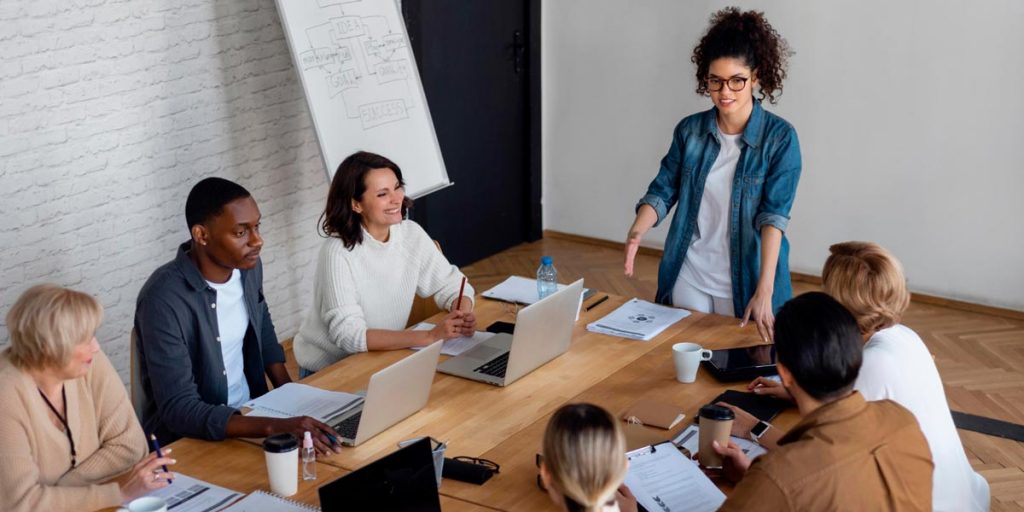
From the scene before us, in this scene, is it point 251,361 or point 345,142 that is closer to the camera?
point 251,361

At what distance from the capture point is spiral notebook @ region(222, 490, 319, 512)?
2.40 meters

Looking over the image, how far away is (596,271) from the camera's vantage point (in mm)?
6535

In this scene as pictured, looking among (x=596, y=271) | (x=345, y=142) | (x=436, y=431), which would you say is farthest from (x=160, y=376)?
(x=596, y=271)

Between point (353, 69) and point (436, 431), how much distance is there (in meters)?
2.68

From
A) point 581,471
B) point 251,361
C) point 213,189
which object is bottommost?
point 251,361

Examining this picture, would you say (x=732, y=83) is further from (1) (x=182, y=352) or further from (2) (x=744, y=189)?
(1) (x=182, y=352)

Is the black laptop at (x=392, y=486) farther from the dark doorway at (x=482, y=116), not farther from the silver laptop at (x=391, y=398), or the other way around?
the dark doorway at (x=482, y=116)

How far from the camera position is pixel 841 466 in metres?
2.12

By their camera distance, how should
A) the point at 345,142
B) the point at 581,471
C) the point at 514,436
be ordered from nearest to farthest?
the point at 581,471
the point at 514,436
the point at 345,142

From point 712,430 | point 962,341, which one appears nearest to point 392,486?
point 712,430

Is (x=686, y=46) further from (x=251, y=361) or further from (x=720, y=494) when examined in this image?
(x=720, y=494)

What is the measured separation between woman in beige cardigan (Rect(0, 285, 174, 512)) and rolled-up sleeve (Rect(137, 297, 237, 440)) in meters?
0.17

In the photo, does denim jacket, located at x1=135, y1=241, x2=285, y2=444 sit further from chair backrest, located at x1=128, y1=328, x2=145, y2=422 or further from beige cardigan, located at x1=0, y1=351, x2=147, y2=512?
beige cardigan, located at x1=0, y1=351, x2=147, y2=512

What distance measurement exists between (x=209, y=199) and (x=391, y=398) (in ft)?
2.72
